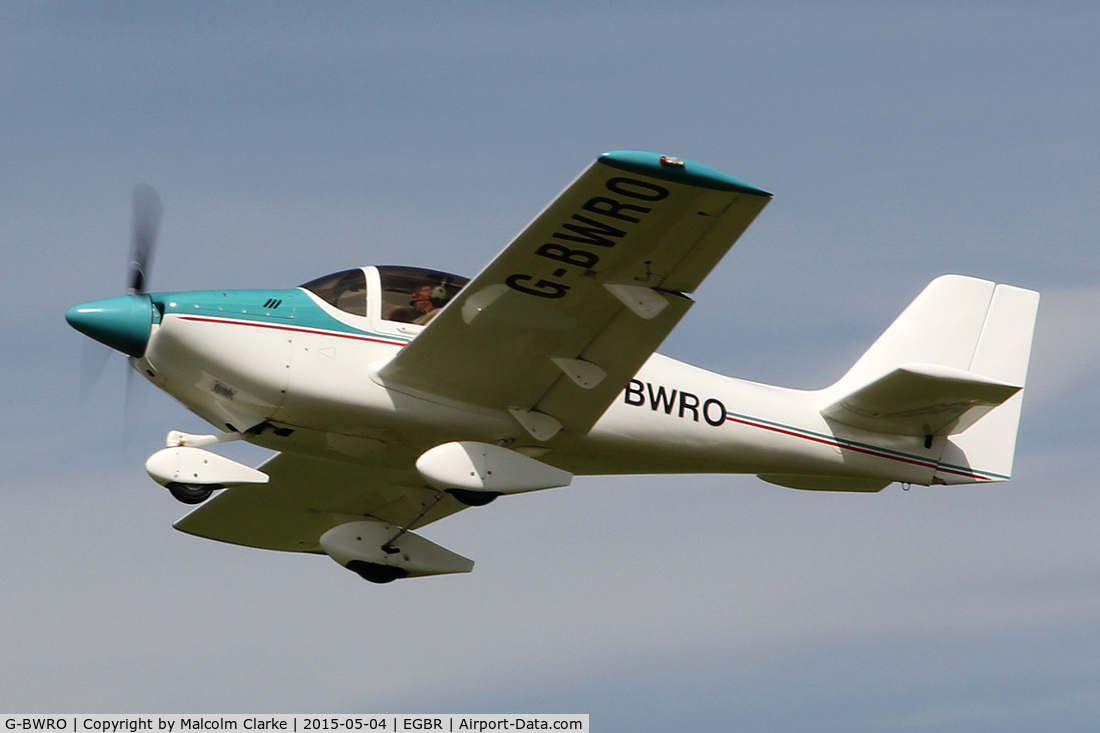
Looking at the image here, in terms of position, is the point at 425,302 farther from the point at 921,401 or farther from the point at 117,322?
the point at 921,401

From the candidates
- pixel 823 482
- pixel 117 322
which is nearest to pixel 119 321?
pixel 117 322

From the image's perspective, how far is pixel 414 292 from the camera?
12438mm

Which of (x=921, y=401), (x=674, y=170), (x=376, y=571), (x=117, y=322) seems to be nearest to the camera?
(x=674, y=170)

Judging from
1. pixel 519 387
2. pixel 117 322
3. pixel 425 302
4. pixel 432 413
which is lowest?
pixel 432 413

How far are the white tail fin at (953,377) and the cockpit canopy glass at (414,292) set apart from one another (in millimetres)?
3736

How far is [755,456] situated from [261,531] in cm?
522

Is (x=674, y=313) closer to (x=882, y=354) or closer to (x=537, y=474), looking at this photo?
(x=537, y=474)

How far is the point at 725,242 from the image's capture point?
11.0 metres

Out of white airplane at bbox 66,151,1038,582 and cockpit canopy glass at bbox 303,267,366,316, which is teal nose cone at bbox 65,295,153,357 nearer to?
white airplane at bbox 66,151,1038,582

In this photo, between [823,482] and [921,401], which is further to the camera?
[823,482]

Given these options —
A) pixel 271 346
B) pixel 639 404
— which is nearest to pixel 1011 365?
pixel 639 404

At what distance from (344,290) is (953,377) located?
524cm

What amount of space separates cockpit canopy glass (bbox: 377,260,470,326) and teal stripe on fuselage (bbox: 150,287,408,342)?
0.25m

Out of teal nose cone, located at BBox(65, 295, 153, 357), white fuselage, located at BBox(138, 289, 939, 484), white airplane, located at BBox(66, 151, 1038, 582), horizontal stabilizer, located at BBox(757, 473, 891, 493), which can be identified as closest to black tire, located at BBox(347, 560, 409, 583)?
white airplane, located at BBox(66, 151, 1038, 582)
